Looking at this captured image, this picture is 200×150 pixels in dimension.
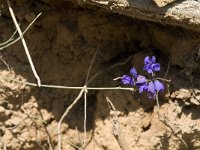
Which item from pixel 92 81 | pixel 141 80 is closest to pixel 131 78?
pixel 141 80

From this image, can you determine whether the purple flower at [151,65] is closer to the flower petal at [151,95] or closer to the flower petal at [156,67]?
the flower petal at [156,67]

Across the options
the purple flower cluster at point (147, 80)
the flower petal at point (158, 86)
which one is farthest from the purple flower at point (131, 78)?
the flower petal at point (158, 86)

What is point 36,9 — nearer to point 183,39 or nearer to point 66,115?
point 66,115

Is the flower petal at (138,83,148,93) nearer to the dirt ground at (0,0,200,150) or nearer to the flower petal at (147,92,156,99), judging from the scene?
the flower petal at (147,92,156,99)

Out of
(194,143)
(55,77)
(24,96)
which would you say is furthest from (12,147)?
(194,143)

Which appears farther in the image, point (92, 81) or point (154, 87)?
point (92, 81)

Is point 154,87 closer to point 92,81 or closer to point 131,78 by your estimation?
point 131,78

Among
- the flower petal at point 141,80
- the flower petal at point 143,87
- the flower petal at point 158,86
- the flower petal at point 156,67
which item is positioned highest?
the flower petal at point 156,67
